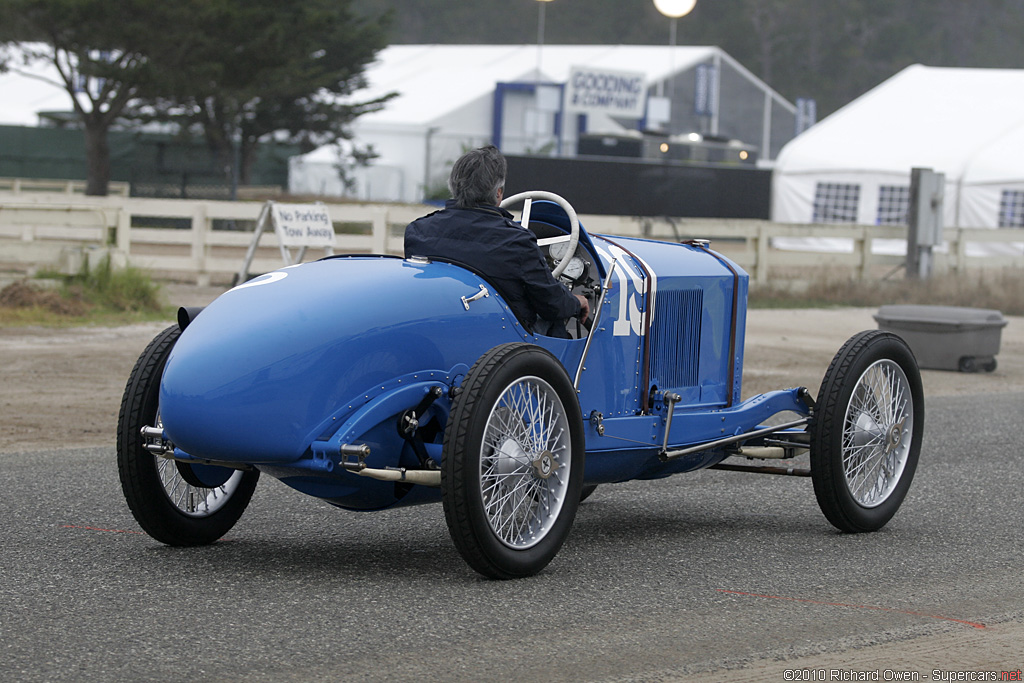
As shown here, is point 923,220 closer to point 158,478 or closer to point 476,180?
point 476,180

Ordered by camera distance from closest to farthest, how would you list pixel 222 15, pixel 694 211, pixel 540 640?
pixel 540 640 → pixel 694 211 → pixel 222 15

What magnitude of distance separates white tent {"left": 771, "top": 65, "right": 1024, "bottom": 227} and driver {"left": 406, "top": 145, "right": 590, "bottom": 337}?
82.7 ft

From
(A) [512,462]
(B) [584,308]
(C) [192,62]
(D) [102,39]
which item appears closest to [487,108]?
(C) [192,62]

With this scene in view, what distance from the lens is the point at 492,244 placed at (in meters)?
5.10

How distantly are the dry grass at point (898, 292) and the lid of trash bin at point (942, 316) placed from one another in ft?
22.7

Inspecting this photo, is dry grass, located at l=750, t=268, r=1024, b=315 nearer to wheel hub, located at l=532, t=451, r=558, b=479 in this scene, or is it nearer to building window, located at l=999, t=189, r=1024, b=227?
building window, located at l=999, t=189, r=1024, b=227

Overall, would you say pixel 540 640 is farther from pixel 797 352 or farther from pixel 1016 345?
pixel 1016 345

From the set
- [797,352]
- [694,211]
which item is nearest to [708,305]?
[797,352]

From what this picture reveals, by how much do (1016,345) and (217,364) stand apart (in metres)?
13.7

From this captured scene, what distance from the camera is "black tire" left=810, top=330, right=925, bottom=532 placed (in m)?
5.71

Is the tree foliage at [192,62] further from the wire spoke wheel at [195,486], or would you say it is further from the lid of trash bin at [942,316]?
the wire spoke wheel at [195,486]

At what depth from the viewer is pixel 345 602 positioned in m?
4.47

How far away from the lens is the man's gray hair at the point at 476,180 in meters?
5.19

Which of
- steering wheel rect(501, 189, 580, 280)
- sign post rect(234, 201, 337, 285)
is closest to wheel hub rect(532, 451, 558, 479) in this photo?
steering wheel rect(501, 189, 580, 280)
